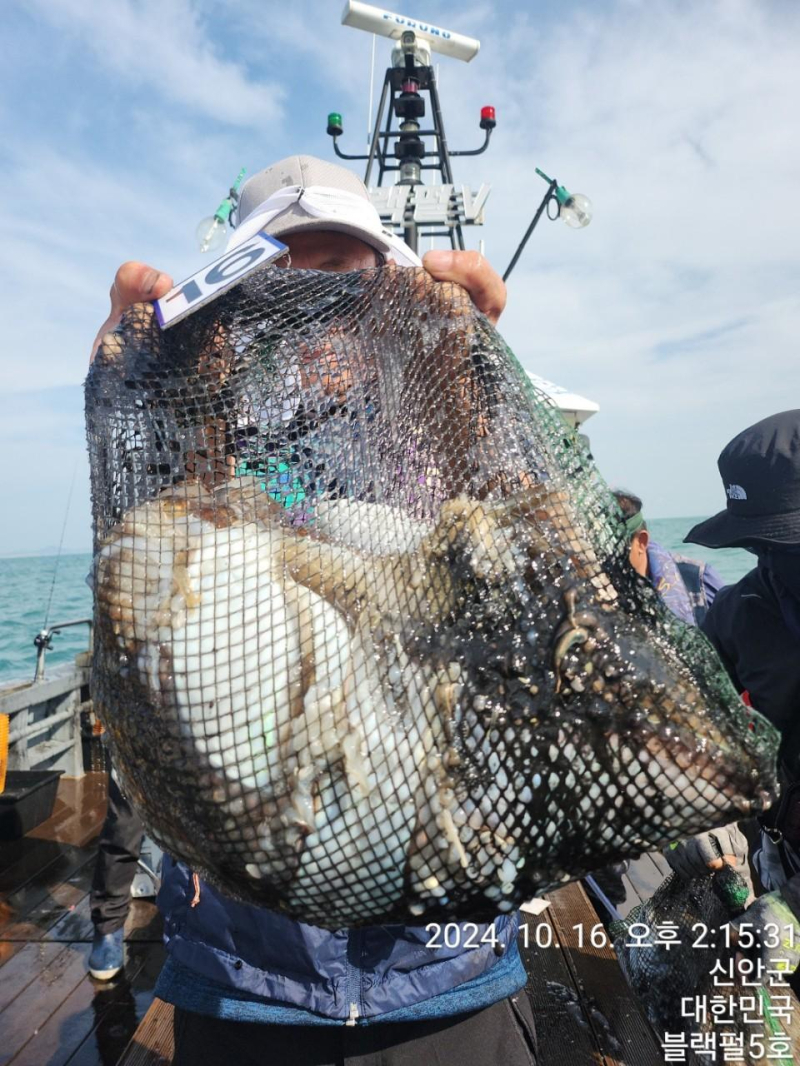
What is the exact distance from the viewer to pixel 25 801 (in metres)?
5.19

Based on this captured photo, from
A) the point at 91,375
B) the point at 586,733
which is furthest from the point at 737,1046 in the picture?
the point at 91,375

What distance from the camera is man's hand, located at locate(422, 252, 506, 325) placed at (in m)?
1.44

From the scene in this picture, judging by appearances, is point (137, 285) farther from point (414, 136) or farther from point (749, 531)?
point (414, 136)

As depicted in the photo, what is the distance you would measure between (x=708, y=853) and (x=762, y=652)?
36.7 inches

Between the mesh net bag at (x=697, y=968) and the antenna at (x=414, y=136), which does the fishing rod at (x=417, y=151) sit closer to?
the antenna at (x=414, y=136)

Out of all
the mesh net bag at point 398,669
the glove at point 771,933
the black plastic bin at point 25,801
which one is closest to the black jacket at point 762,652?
the glove at point 771,933

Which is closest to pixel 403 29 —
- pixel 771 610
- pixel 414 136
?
pixel 414 136

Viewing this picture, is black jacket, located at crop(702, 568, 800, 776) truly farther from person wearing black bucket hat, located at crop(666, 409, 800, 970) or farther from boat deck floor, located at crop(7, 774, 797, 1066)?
boat deck floor, located at crop(7, 774, 797, 1066)

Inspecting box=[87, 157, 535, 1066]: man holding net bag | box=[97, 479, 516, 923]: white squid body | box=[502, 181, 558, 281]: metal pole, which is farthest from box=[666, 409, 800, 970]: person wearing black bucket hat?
box=[502, 181, 558, 281]: metal pole

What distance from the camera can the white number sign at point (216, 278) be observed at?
4.22 ft

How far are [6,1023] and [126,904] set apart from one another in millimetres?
726

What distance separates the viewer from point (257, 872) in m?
1.10

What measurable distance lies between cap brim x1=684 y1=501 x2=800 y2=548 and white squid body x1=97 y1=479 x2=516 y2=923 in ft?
7.63

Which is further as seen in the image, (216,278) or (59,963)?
(59,963)
